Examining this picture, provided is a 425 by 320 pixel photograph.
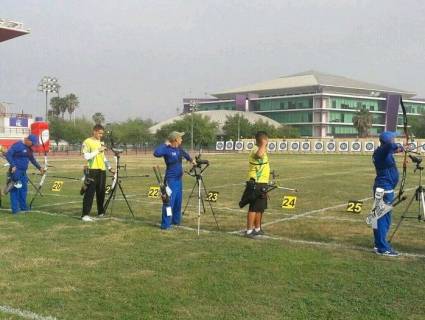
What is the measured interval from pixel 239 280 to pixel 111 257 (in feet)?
7.08

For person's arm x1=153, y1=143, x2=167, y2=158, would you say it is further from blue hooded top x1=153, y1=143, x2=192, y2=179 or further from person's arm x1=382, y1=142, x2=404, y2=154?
person's arm x1=382, y1=142, x2=404, y2=154

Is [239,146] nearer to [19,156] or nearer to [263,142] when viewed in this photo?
[19,156]

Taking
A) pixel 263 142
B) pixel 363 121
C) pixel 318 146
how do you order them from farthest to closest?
pixel 363 121
pixel 318 146
pixel 263 142

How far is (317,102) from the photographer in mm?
123500

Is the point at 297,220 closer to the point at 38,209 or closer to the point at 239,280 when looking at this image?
the point at 239,280

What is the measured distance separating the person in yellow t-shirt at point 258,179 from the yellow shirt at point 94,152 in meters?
3.45

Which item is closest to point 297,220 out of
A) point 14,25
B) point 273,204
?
point 273,204

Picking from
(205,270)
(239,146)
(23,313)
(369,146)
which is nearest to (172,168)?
(205,270)

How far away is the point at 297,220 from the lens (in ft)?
35.1

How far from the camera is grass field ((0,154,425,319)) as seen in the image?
5.16 meters

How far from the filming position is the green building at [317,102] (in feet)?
404

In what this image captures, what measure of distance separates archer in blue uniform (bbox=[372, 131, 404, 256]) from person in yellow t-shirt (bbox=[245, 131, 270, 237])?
1.90 m

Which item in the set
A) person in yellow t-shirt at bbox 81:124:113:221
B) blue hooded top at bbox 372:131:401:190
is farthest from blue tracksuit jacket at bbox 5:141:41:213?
blue hooded top at bbox 372:131:401:190

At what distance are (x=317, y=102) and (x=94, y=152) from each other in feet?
385
